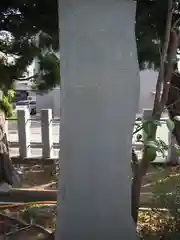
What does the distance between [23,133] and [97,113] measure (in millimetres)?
4880

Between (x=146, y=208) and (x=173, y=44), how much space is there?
4.38ft

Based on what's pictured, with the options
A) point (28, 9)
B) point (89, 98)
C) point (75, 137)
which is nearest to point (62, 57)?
point (89, 98)

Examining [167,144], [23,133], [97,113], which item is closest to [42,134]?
[23,133]

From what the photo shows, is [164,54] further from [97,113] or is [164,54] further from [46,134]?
[46,134]

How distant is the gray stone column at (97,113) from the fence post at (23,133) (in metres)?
4.70

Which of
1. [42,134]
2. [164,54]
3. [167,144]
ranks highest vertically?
[164,54]

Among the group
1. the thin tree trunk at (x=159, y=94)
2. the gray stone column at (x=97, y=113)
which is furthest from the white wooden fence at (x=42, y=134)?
the gray stone column at (x=97, y=113)

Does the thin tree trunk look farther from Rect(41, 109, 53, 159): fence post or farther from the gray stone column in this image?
Rect(41, 109, 53, 159): fence post

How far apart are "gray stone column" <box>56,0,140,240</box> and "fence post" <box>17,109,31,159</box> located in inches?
185

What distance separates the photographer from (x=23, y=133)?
21.9 feet

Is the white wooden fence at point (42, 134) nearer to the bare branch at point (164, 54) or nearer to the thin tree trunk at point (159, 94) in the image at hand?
the thin tree trunk at point (159, 94)

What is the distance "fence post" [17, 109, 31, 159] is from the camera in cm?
662

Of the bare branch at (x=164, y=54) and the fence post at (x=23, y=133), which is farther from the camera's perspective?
the fence post at (x=23, y=133)

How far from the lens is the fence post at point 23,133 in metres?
6.62
